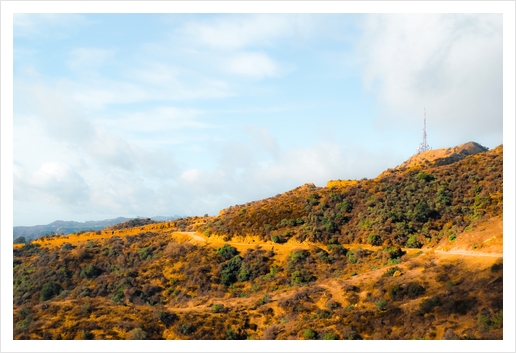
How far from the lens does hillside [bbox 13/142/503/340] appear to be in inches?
825

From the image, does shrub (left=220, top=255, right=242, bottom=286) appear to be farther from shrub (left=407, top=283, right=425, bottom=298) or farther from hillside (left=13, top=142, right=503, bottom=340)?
shrub (left=407, top=283, right=425, bottom=298)

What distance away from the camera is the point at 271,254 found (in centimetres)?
3669

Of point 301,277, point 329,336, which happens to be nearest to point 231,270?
point 301,277

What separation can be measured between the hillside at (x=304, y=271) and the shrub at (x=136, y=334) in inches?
2.1

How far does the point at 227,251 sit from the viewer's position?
38094 mm

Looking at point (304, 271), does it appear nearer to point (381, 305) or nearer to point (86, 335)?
point (381, 305)

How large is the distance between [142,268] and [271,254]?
13.1 metres

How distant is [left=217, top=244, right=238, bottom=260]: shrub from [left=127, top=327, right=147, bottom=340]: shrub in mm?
16579

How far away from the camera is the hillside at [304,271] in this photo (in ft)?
68.7

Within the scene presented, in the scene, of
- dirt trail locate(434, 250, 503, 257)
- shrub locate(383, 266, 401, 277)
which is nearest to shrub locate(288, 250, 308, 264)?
shrub locate(383, 266, 401, 277)

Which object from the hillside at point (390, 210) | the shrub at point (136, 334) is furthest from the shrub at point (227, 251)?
the shrub at point (136, 334)

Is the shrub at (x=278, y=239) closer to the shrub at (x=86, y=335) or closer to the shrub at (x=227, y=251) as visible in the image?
the shrub at (x=227, y=251)

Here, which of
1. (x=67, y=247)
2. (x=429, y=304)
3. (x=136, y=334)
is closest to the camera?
(x=429, y=304)

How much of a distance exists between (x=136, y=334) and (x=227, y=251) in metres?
17.5
